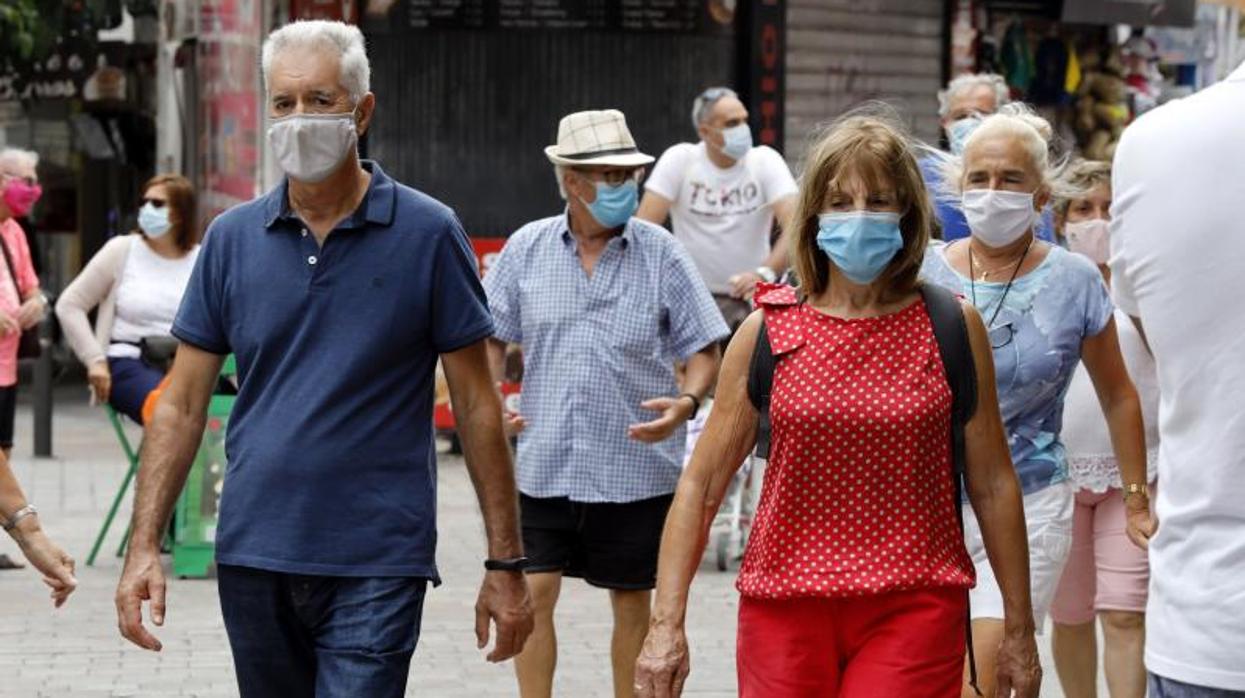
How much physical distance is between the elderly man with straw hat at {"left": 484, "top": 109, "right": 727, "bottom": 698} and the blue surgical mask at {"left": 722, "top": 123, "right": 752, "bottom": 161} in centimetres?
435

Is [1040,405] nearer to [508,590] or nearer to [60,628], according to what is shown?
[508,590]

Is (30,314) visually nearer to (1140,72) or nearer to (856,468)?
(856,468)

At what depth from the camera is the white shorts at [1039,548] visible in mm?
6055

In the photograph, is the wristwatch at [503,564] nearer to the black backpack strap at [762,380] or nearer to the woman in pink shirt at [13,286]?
the black backpack strap at [762,380]

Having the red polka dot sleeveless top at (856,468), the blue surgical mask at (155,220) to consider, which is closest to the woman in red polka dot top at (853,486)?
the red polka dot sleeveless top at (856,468)

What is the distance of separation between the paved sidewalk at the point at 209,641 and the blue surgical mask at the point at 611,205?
5.67 feet

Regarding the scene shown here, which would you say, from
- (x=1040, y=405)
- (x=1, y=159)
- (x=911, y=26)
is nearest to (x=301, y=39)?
(x=1040, y=405)

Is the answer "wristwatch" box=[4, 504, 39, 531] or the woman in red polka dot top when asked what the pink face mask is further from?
the woman in red polka dot top

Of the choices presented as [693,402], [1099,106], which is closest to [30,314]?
[693,402]

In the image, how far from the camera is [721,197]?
1191 centimetres

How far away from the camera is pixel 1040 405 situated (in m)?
6.12

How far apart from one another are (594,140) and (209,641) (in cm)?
271

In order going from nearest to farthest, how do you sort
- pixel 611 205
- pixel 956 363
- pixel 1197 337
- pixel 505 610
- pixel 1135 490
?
pixel 1197 337 → pixel 956 363 → pixel 505 610 → pixel 1135 490 → pixel 611 205

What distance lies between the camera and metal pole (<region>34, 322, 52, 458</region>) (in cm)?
1545
